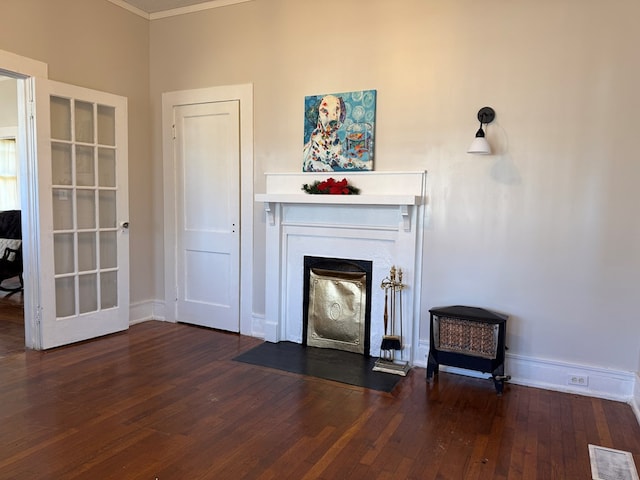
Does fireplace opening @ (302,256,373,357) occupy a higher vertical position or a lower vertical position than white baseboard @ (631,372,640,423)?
higher

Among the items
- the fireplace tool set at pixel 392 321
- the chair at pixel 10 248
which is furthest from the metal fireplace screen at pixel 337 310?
the chair at pixel 10 248

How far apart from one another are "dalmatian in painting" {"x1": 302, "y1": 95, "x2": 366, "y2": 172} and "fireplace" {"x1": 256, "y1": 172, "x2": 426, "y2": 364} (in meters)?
0.08

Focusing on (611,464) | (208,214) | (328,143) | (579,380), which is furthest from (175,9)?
(611,464)

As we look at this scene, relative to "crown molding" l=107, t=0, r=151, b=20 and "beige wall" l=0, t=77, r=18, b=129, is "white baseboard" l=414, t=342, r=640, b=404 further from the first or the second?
"beige wall" l=0, t=77, r=18, b=129

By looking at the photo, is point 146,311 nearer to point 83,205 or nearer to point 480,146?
point 83,205

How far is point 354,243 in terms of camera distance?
382 cm

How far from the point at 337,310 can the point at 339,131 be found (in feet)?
4.81

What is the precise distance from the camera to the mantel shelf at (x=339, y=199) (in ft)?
11.3

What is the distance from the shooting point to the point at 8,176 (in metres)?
7.16

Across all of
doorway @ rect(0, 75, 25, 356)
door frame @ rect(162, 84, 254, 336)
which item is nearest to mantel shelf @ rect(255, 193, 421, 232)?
door frame @ rect(162, 84, 254, 336)

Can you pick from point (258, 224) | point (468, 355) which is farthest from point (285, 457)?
point (258, 224)

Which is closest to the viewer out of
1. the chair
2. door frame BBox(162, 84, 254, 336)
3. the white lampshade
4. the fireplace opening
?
the white lampshade

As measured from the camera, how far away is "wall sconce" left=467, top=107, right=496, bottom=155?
3160 millimetres

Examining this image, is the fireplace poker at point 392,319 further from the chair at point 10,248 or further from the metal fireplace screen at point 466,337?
the chair at point 10,248
